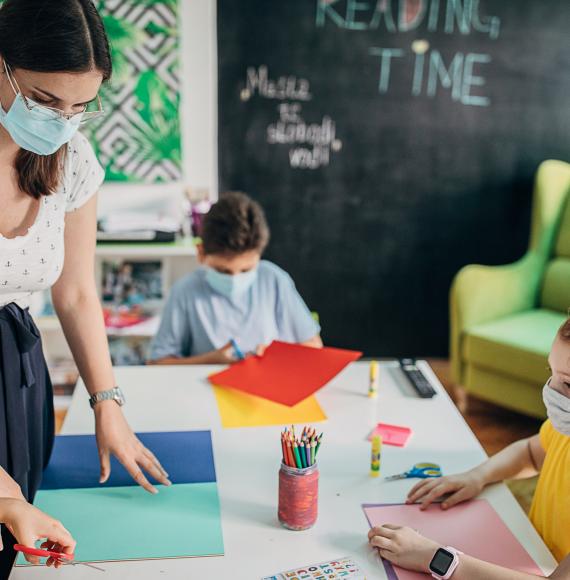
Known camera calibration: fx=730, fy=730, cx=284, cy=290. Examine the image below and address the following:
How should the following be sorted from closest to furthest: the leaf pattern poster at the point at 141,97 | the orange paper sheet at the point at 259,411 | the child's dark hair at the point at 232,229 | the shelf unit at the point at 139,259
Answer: the orange paper sheet at the point at 259,411
the child's dark hair at the point at 232,229
the shelf unit at the point at 139,259
the leaf pattern poster at the point at 141,97

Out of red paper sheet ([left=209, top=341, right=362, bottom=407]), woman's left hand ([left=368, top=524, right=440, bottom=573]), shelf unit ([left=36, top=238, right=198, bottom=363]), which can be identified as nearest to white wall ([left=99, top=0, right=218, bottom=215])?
shelf unit ([left=36, top=238, right=198, bottom=363])

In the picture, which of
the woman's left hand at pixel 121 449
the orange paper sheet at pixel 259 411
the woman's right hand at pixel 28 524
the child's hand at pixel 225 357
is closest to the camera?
the woman's right hand at pixel 28 524

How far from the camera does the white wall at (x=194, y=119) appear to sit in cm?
305

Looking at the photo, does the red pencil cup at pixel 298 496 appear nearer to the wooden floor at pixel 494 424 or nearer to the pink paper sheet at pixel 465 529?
the pink paper sheet at pixel 465 529

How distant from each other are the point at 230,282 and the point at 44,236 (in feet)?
2.98

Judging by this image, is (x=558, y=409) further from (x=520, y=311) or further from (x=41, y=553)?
(x=520, y=311)

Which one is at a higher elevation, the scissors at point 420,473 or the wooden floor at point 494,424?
the scissors at point 420,473

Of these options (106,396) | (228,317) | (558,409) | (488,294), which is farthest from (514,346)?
(106,396)

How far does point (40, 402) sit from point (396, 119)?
2416 millimetres

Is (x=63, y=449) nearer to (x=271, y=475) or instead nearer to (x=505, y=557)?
(x=271, y=475)

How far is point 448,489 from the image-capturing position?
50.6 inches

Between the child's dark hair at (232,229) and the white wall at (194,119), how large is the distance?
1.20m

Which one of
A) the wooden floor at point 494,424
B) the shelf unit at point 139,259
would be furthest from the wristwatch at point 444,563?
the shelf unit at point 139,259

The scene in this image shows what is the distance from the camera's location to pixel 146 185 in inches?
125
